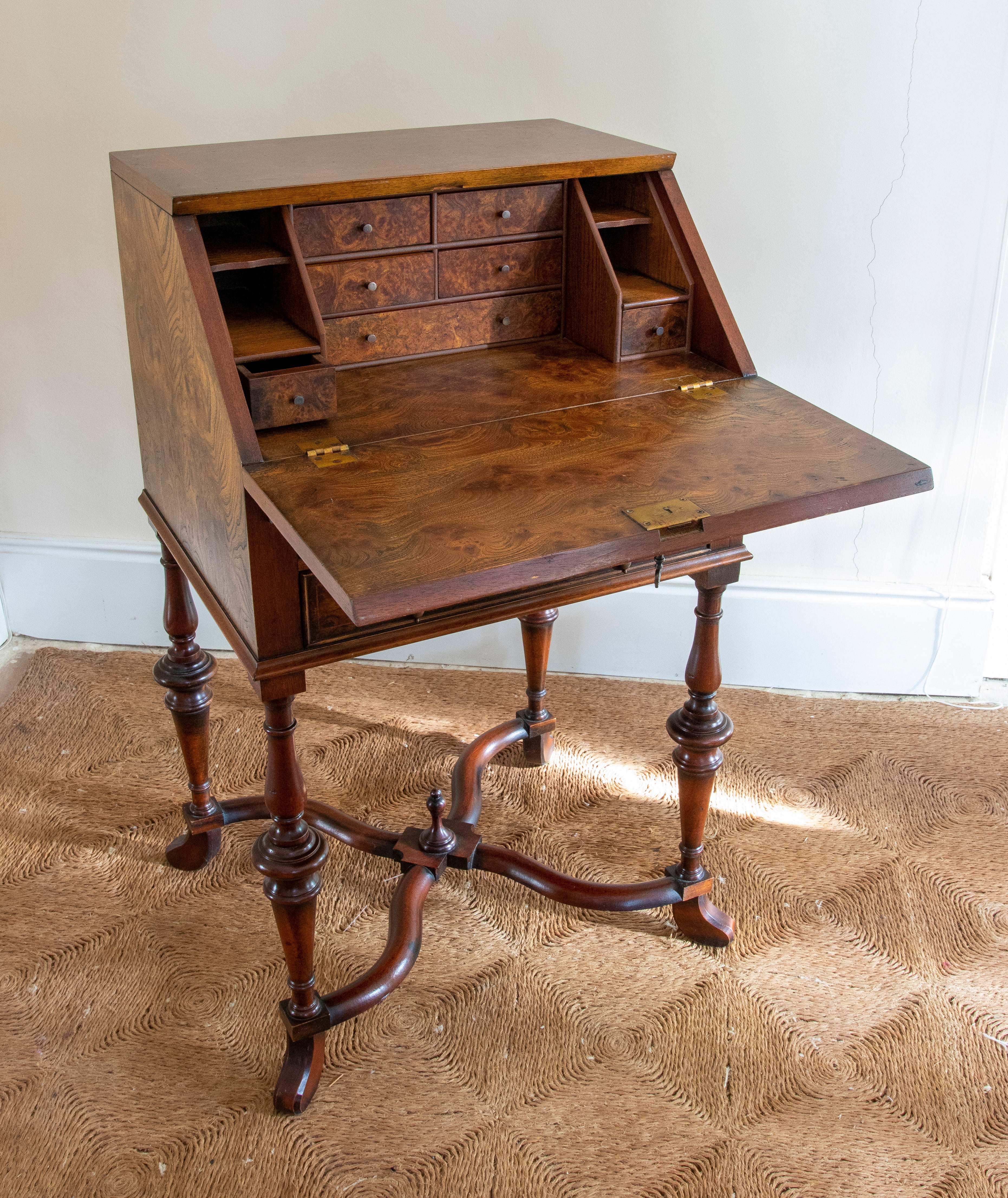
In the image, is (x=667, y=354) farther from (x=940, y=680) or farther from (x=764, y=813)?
(x=940, y=680)

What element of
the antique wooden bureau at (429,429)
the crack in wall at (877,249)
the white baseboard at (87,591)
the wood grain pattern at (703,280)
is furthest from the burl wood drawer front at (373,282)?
the white baseboard at (87,591)

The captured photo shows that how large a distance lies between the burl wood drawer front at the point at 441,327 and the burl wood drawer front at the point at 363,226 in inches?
3.8

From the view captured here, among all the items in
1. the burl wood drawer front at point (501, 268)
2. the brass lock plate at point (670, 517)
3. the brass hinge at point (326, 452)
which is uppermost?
the burl wood drawer front at point (501, 268)

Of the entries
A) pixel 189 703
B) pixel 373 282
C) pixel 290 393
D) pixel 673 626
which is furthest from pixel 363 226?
pixel 673 626

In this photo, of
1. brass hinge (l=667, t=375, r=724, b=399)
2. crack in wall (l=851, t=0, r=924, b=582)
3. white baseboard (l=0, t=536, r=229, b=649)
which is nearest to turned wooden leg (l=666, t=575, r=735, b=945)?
brass hinge (l=667, t=375, r=724, b=399)

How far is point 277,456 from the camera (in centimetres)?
137

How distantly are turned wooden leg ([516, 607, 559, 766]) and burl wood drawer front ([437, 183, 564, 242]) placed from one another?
2.46 feet

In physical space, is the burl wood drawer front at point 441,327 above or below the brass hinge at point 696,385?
above

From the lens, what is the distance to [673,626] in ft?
8.77

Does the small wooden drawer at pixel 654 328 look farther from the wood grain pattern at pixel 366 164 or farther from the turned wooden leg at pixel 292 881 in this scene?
the turned wooden leg at pixel 292 881

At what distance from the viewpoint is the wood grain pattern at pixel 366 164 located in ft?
4.60

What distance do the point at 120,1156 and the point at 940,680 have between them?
197 centimetres

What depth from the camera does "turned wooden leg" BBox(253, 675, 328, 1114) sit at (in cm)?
146

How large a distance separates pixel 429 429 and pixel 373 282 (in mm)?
280
